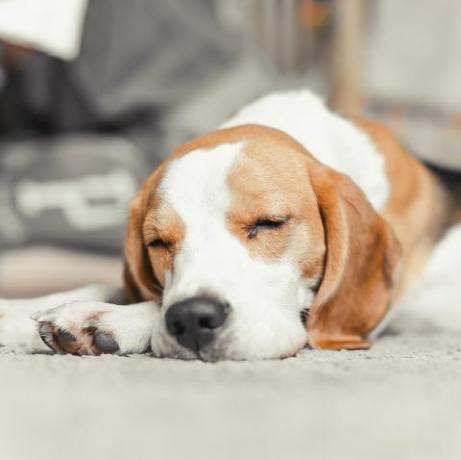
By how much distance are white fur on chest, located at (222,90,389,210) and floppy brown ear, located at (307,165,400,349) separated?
9.3 inches

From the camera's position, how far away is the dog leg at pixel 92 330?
2010mm

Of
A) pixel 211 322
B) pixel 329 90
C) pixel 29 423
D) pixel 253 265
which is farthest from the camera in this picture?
pixel 329 90

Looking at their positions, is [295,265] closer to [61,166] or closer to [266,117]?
[266,117]

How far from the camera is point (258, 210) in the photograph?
216 cm

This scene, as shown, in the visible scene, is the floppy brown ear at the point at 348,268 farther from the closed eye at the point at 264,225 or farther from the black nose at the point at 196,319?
the black nose at the point at 196,319

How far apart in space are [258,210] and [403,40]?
285cm

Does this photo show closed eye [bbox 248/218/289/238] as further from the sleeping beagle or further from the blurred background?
the blurred background

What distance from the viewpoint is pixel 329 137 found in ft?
8.69

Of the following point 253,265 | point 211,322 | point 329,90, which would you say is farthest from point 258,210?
point 329,90

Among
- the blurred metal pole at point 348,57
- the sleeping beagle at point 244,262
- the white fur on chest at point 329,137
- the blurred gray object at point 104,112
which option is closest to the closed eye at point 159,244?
the sleeping beagle at point 244,262

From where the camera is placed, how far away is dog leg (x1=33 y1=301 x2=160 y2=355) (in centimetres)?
201

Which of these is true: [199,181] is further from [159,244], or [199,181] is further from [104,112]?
[104,112]

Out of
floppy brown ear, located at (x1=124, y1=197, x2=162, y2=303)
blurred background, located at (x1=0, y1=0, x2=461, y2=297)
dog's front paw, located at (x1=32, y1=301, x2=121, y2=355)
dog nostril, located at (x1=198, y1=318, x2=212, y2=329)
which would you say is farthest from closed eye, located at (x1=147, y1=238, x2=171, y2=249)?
blurred background, located at (x1=0, y1=0, x2=461, y2=297)

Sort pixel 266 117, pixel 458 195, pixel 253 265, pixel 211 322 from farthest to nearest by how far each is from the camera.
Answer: pixel 458 195, pixel 266 117, pixel 253 265, pixel 211 322
